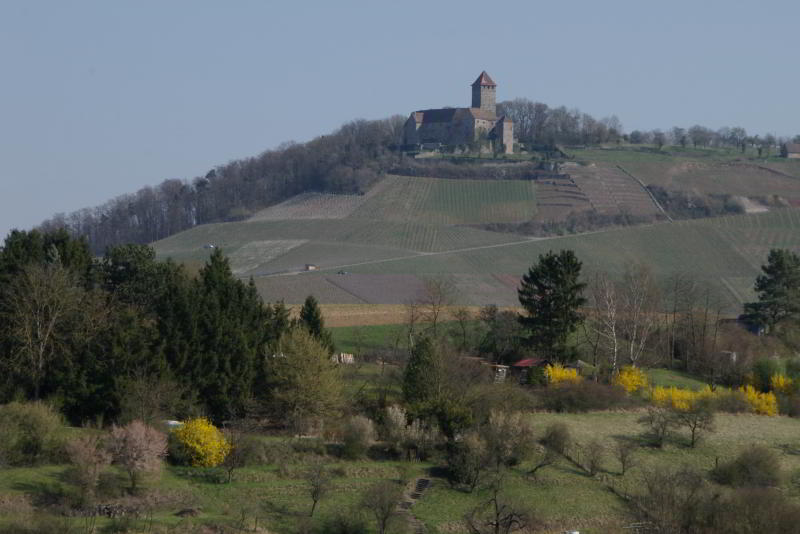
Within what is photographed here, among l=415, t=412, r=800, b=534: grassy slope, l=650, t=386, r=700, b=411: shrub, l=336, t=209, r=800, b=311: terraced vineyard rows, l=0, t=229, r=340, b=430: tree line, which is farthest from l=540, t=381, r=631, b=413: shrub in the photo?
l=336, t=209, r=800, b=311: terraced vineyard rows

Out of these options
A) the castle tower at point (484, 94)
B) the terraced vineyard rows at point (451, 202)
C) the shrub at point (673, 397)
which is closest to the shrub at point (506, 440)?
the shrub at point (673, 397)

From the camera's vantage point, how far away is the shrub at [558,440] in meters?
41.4

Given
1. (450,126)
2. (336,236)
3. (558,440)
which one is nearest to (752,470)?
(558,440)

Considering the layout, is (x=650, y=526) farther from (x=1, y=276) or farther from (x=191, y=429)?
(x=1, y=276)

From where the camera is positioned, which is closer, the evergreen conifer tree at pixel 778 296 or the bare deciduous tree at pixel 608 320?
the bare deciduous tree at pixel 608 320

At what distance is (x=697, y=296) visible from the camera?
7581 centimetres

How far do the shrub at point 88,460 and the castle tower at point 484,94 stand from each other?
143 metres

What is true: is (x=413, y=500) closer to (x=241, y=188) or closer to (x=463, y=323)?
(x=463, y=323)

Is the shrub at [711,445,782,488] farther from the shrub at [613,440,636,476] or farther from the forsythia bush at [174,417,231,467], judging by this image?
the forsythia bush at [174,417,231,467]

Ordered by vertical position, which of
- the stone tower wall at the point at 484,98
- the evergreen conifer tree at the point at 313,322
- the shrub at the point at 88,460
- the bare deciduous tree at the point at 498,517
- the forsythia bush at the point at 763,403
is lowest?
the forsythia bush at the point at 763,403

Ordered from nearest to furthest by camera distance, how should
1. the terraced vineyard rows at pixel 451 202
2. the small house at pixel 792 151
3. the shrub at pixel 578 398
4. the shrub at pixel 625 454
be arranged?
the shrub at pixel 625 454, the shrub at pixel 578 398, the terraced vineyard rows at pixel 451 202, the small house at pixel 792 151

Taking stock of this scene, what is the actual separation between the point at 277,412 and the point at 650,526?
15.3m

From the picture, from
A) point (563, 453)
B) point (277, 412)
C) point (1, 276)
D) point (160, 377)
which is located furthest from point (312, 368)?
point (1, 276)

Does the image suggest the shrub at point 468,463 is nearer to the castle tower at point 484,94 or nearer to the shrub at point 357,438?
the shrub at point 357,438
